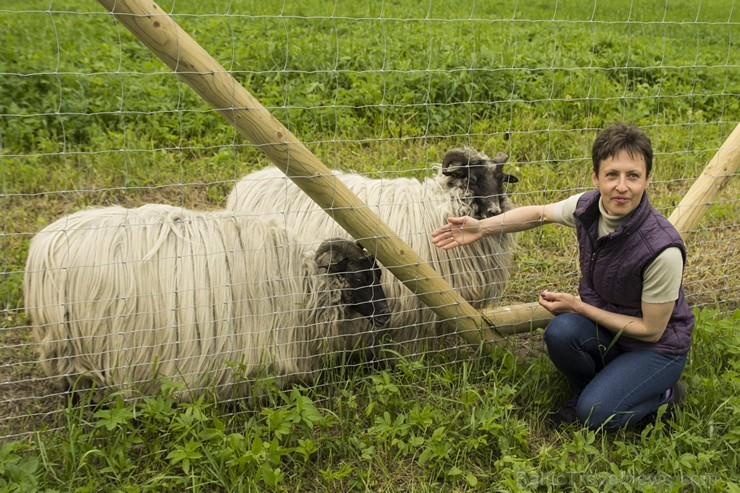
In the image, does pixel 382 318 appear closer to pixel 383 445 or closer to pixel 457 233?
pixel 457 233

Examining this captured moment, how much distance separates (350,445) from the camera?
343cm

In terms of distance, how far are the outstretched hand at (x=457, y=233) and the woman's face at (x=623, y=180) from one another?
30.3 inches

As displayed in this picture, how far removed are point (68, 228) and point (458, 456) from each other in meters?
2.20

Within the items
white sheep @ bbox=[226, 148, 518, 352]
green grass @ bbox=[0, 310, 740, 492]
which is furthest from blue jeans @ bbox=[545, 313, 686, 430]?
white sheep @ bbox=[226, 148, 518, 352]

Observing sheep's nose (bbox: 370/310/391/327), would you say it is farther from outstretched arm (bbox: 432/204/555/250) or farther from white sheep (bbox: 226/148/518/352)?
outstretched arm (bbox: 432/204/555/250)

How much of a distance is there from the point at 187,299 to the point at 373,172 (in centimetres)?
140

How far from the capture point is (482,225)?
12.9 feet

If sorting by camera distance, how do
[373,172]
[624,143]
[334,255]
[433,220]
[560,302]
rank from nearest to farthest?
[624,143] < [560,302] < [334,255] < [433,220] < [373,172]

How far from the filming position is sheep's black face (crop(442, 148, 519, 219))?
4230 millimetres

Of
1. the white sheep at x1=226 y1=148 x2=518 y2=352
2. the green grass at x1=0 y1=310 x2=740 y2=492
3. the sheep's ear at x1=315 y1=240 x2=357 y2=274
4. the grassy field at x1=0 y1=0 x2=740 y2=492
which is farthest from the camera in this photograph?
the white sheep at x1=226 y1=148 x2=518 y2=352

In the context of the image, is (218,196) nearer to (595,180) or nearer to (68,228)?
(68,228)

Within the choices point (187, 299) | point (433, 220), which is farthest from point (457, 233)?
point (187, 299)

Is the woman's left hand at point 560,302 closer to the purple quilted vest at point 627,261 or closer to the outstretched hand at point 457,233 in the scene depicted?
the purple quilted vest at point 627,261

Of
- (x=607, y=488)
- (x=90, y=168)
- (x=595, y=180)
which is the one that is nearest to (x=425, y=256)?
(x=595, y=180)
